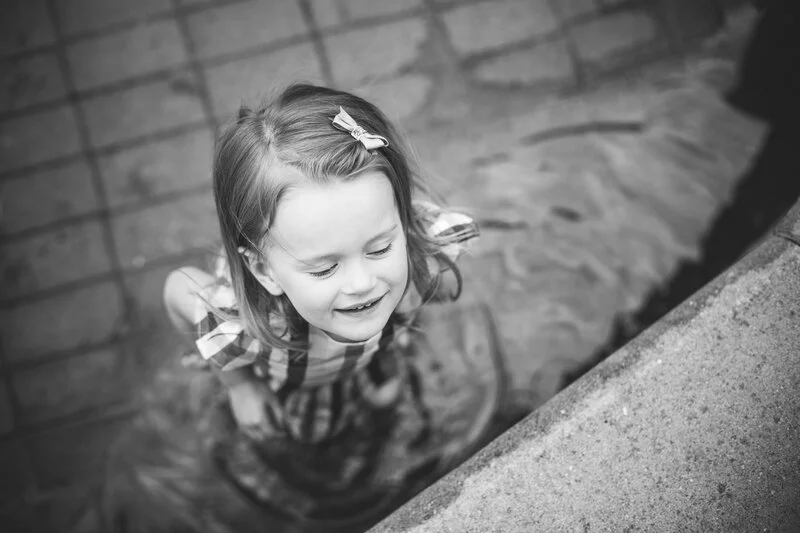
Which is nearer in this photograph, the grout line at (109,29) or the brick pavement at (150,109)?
the brick pavement at (150,109)

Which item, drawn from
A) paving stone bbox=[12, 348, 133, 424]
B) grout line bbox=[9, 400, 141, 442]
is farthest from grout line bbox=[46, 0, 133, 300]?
grout line bbox=[9, 400, 141, 442]

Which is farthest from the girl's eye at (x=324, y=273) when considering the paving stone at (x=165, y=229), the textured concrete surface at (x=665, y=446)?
the paving stone at (x=165, y=229)

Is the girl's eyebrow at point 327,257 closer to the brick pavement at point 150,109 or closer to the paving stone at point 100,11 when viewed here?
the brick pavement at point 150,109

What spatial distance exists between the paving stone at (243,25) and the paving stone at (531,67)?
63cm

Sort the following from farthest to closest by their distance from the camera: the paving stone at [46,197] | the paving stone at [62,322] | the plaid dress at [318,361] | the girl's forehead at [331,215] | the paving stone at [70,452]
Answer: the paving stone at [46,197], the paving stone at [62,322], the paving stone at [70,452], the plaid dress at [318,361], the girl's forehead at [331,215]

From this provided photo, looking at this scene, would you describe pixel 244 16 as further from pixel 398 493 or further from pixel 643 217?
pixel 398 493

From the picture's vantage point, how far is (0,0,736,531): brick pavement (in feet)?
6.36

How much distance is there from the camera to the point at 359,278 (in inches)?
42.4

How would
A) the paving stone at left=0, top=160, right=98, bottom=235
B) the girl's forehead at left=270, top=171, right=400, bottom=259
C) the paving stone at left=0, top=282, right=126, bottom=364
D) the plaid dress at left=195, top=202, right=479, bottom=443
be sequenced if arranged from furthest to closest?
the paving stone at left=0, top=160, right=98, bottom=235 < the paving stone at left=0, top=282, right=126, bottom=364 < the plaid dress at left=195, top=202, right=479, bottom=443 < the girl's forehead at left=270, top=171, right=400, bottom=259

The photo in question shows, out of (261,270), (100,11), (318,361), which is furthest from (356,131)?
(100,11)

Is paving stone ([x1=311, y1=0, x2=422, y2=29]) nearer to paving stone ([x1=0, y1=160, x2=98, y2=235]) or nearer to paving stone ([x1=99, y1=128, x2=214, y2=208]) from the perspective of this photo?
paving stone ([x1=99, y1=128, x2=214, y2=208])

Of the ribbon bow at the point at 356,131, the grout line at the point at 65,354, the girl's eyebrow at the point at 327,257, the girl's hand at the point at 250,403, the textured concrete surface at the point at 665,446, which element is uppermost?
the ribbon bow at the point at 356,131

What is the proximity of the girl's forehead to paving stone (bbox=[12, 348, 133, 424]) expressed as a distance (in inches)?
44.3

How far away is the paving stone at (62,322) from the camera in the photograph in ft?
6.41
